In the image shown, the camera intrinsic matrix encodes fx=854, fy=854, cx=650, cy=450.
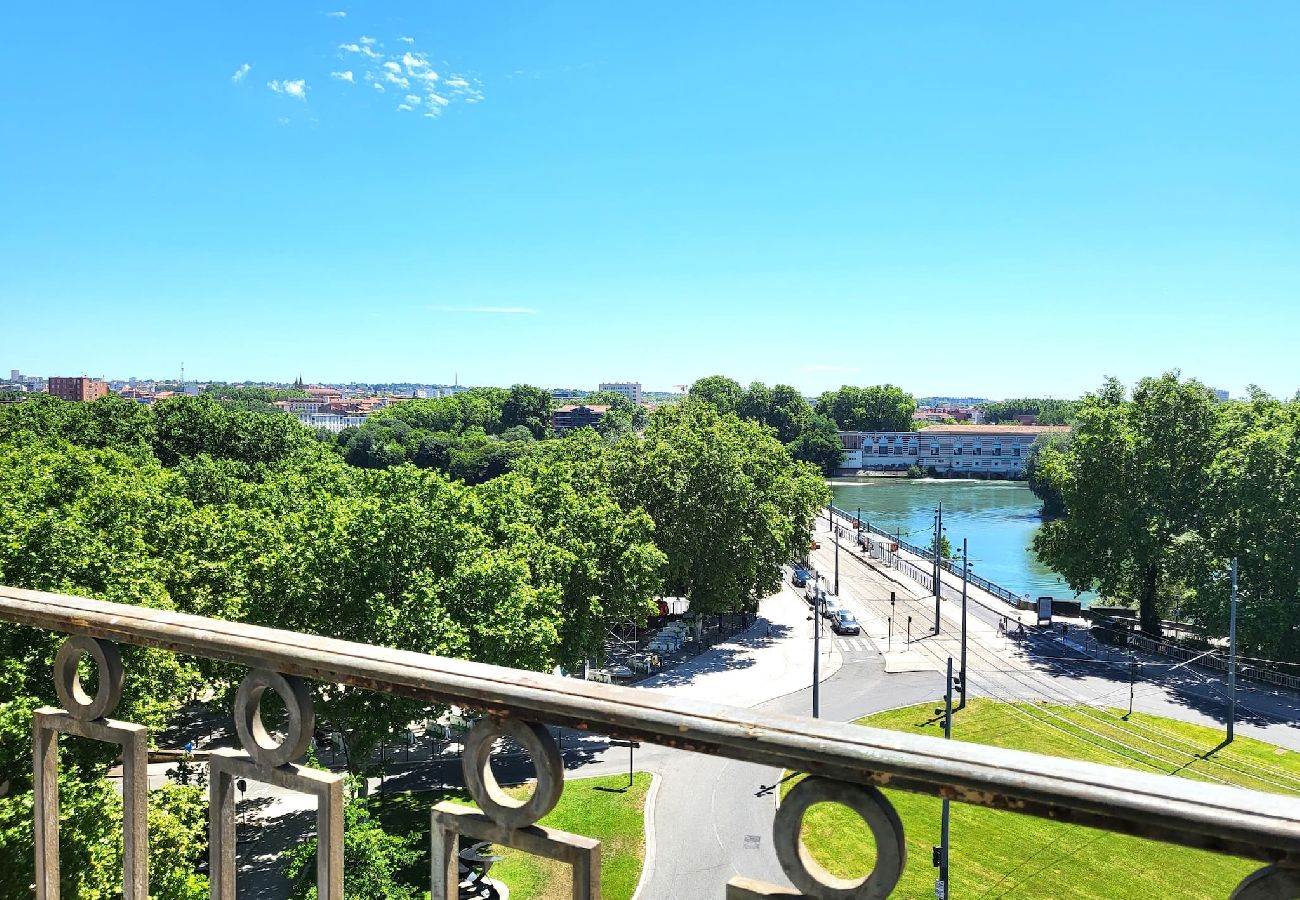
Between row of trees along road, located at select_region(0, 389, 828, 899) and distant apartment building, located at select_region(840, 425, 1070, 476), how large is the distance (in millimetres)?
90589

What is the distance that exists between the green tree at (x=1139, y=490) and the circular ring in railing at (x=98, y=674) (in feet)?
127

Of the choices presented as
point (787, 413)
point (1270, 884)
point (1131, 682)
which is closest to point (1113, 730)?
point (1131, 682)

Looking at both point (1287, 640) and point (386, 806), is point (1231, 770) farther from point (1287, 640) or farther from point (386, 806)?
point (386, 806)

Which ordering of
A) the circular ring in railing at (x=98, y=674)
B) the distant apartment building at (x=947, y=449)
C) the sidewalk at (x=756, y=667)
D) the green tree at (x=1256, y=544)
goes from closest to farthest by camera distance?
the circular ring in railing at (x=98, y=674)
the sidewalk at (x=756, y=667)
the green tree at (x=1256, y=544)
the distant apartment building at (x=947, y=449)

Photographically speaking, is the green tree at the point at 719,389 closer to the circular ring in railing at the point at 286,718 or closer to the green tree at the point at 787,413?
the green tree at the point at 787,413

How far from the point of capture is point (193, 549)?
19688 mm

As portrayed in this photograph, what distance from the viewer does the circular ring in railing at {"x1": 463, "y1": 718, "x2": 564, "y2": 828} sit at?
5.82 feet

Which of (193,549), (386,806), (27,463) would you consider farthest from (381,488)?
(27,463)

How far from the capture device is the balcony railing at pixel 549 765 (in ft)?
4.54

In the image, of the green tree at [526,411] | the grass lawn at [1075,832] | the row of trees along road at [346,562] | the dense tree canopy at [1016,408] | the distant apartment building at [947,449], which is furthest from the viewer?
the dense tree canopy at [1016,408]

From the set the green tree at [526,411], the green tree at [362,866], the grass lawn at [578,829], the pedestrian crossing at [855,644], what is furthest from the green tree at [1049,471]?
the green tree at [526,411]

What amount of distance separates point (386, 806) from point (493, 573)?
6.07 meters

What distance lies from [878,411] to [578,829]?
118968 mm

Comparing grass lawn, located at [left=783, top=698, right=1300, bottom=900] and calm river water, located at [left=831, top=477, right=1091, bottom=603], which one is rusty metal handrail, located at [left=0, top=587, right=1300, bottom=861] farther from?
calm river water, located at [left=831, top=477, right=1091, bottom=603]
